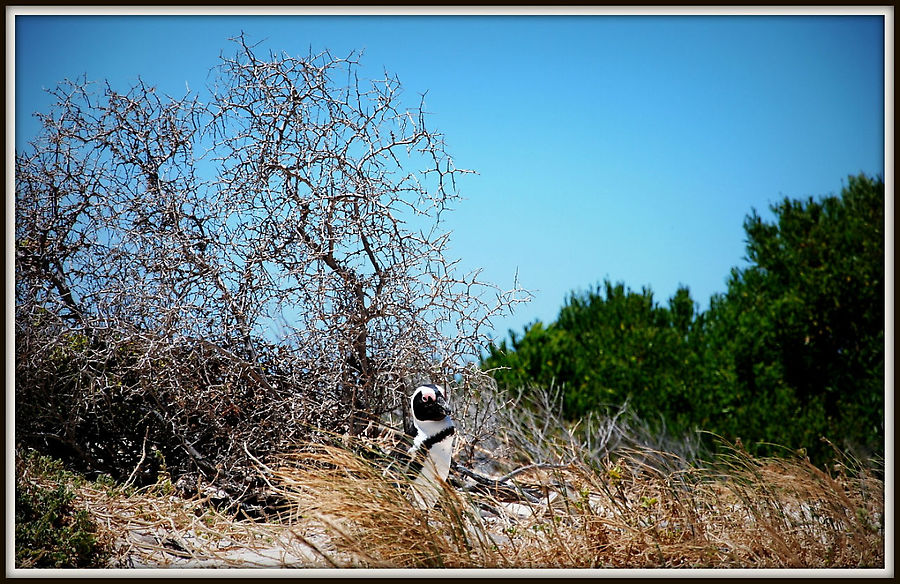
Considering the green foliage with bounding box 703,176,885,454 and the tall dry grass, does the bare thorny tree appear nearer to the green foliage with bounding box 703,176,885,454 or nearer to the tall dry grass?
the tall dry grass

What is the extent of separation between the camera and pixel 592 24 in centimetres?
562

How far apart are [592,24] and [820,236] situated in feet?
18.0

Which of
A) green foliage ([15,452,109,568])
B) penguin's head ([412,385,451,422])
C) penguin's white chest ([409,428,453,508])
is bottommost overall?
green foliage ([15,452,109,568])

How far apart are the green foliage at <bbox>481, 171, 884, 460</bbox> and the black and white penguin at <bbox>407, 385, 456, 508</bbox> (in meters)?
4.04

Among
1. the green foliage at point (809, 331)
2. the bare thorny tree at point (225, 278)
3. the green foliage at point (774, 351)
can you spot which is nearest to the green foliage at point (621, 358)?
the green foliage at point (774, 351)

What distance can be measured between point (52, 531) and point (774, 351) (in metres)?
7.85

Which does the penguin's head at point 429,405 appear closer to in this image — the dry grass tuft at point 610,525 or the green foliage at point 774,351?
the dry grass tuft at point 610,525

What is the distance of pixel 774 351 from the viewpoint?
32.4 ft

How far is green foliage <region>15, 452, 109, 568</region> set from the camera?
4953mm

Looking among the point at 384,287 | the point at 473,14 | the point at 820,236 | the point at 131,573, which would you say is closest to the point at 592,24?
the point at 473,14

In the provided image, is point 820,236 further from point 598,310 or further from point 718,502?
point 718,502

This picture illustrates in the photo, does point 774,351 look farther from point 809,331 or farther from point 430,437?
point 430,437

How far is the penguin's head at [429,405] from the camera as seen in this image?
16.0 feet

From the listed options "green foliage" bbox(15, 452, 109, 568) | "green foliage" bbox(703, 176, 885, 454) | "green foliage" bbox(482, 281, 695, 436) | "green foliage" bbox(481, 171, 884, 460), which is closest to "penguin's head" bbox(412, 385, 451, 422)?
"green foliage" bbox(15, 452, 109, 568)
